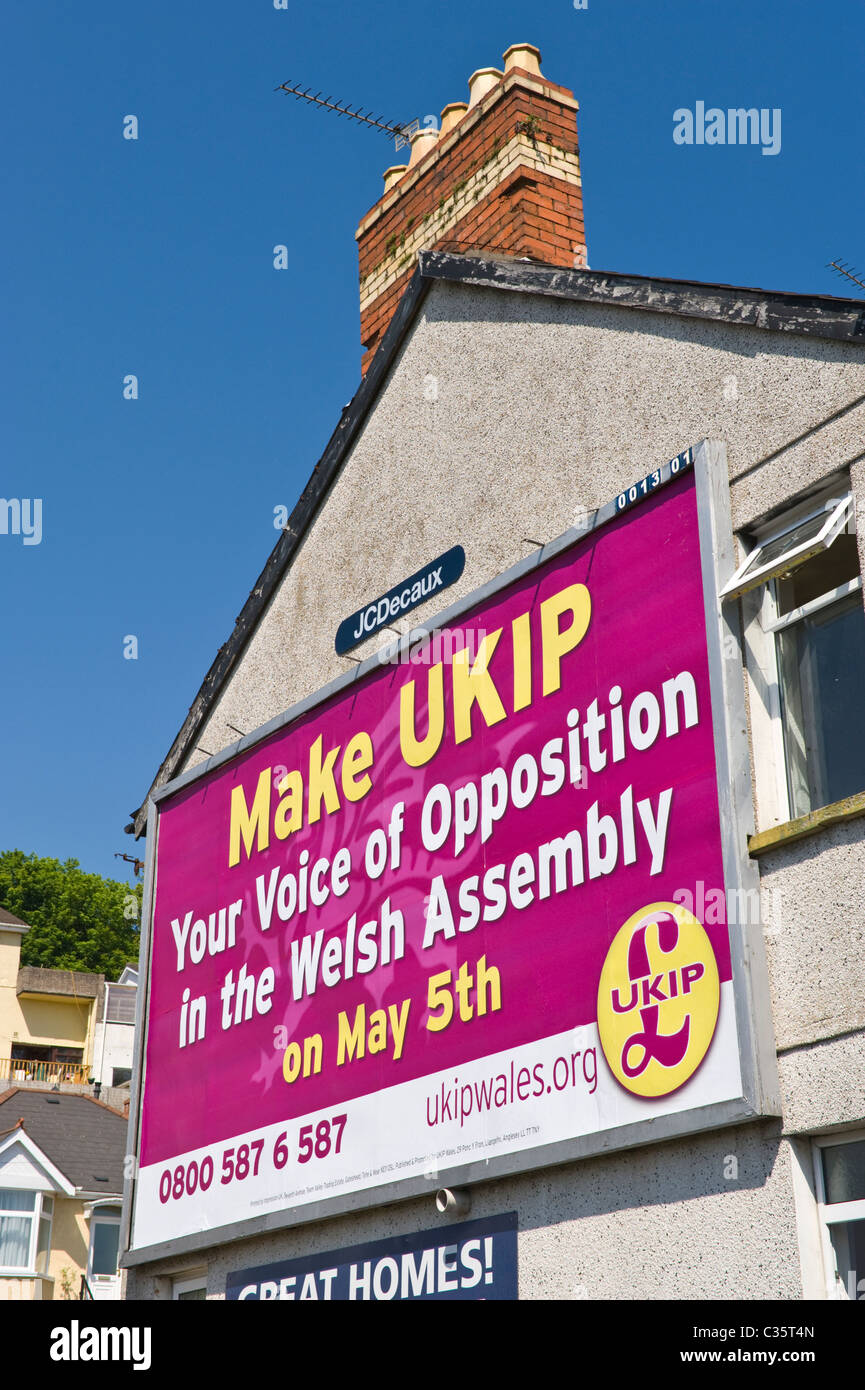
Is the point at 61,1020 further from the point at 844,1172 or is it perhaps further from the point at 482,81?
the point at 844,1172

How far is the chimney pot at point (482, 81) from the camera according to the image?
14.5m

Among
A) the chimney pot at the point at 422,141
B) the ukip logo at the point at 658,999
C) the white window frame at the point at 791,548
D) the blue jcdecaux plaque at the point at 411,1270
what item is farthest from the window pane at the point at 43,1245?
the white window frame at the point at 791,548

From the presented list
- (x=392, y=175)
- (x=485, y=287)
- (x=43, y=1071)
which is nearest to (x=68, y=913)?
(x=43, y=1071)

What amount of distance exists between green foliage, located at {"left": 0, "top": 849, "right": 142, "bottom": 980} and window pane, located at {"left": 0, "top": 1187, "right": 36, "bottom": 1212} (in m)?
51.1

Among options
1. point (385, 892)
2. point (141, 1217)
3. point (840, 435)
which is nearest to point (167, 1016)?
point (141, 1217)

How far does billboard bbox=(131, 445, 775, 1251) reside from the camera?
337 inches

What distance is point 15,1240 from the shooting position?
3156 cm

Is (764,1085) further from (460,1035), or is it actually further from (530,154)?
(530,154)

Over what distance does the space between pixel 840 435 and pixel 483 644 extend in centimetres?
325

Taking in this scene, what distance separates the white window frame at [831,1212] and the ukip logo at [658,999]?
2.62 ft

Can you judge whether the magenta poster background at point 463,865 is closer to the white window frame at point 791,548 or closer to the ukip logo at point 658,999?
the ukip logo at point 658,999

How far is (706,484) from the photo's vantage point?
913 cm

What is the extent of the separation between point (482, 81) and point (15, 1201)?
84.4 ft

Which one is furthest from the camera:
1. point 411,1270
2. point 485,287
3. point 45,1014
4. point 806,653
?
point 45,1014
